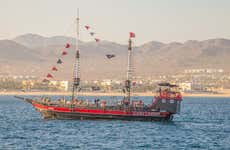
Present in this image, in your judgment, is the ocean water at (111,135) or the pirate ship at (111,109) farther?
the pirate ship at (111,109)

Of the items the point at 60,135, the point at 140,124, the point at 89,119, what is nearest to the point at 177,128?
the point at 140,124

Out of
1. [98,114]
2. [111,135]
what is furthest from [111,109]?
[111,135]

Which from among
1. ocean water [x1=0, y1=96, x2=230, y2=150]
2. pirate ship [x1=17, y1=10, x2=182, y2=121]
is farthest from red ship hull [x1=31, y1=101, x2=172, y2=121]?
ocean water [x1=0, y1=96, x2=230, y2=150]

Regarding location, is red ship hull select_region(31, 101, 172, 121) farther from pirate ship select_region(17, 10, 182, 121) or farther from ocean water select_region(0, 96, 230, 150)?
ocean water select_region(0, 96, 230, 150)

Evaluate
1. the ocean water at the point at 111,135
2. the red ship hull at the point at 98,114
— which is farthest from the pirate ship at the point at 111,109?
the ocean water at the point at 111,135

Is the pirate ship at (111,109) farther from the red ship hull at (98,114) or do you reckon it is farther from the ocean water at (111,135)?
the ocean water at (111,135)

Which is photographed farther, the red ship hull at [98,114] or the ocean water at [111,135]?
the red ship hull at [98,114]

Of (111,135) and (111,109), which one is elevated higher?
(111,109)

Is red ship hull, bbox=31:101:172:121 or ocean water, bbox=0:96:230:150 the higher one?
red ship hull, bbox=31:101:172:121

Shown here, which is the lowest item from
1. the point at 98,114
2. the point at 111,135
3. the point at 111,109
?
the point at 111,135

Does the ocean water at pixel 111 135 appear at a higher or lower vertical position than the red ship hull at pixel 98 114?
lower

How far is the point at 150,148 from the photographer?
7838 centimetres

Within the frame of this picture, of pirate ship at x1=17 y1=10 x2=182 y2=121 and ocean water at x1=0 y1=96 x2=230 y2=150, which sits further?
pirate ship at x1=17 y1=10 x2=182 y2=121

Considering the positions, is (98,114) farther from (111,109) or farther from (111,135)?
(111,135)
